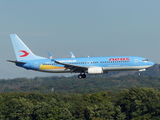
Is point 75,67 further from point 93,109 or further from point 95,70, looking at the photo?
point 93,109

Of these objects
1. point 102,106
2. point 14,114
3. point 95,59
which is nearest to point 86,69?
point 95,59

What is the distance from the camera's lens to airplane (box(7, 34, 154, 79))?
7644 centimetres

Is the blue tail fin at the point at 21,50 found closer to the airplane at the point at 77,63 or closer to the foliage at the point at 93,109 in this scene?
the airplane at the point at 77,63

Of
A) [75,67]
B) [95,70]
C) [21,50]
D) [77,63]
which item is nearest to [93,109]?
[21,50]

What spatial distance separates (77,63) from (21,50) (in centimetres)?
1389

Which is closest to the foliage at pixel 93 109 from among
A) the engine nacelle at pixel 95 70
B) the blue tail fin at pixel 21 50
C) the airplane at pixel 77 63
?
the blue tail fin at pixel 21 50

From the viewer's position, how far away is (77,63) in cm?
7956

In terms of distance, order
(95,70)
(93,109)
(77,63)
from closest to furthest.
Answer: (95,70) → (77,63) → (93,109)

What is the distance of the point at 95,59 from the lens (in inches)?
3083

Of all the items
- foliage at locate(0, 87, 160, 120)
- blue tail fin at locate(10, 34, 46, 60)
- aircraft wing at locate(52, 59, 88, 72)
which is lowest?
foliage at locate(0, 87, 160, 120)

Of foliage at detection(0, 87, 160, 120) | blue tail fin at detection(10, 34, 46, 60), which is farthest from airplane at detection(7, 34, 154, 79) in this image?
foliage at detection(0, 87, 160, 120)

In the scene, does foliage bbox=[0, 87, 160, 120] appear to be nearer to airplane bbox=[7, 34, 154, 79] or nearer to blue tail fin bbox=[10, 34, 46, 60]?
blue tail fin bbox=[10, 34, 46, 60]

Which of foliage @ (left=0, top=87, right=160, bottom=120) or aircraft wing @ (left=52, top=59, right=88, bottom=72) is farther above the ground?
aircraft wing @ (left=52, top=59, right=88, bottom=72)

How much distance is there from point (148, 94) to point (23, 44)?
190ft
